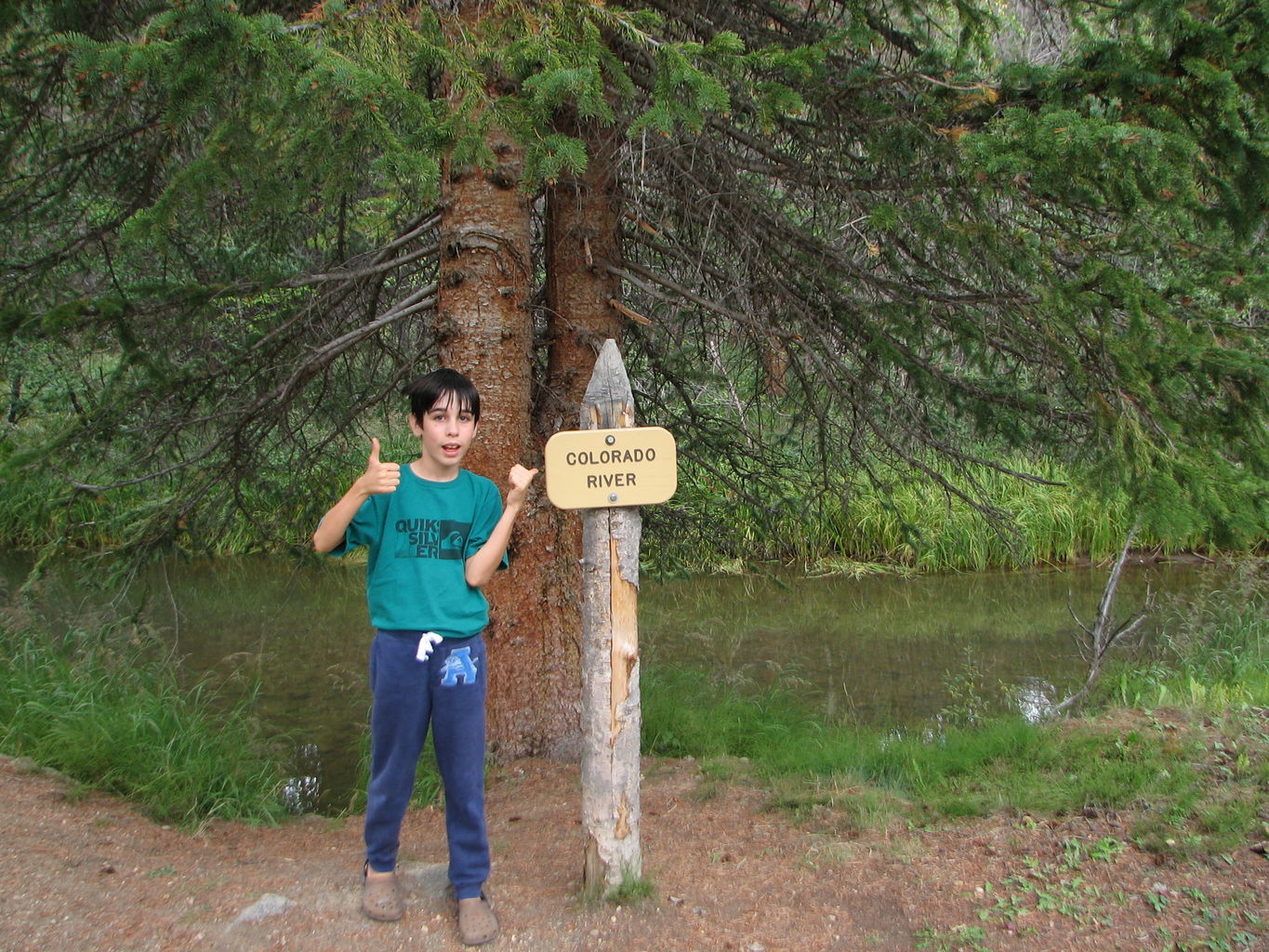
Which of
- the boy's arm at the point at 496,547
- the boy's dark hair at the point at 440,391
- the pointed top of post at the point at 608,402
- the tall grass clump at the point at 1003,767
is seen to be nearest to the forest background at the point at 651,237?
the boy's dark hair at the point at 440,391

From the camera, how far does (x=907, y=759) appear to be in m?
5.20

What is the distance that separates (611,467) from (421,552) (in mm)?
672

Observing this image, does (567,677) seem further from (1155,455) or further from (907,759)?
(1155,455)

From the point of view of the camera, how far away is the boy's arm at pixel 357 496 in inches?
115

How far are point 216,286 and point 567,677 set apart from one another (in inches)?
102

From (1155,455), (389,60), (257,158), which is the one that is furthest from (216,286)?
(1155,455)

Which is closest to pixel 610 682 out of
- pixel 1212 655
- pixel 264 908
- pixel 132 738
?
pixel 264 908

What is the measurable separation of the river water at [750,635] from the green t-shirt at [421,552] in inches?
127

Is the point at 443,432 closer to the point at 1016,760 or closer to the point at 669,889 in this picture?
the point at 669,889

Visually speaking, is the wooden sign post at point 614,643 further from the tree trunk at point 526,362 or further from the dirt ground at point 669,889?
the tree trunk at point 526,362

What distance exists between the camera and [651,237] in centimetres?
580

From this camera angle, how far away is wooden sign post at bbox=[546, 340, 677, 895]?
3.28m

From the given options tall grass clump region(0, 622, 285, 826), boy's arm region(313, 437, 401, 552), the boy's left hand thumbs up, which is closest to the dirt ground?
tall grass clump region(0, 622, 285, 826)

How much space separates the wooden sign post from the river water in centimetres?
302
